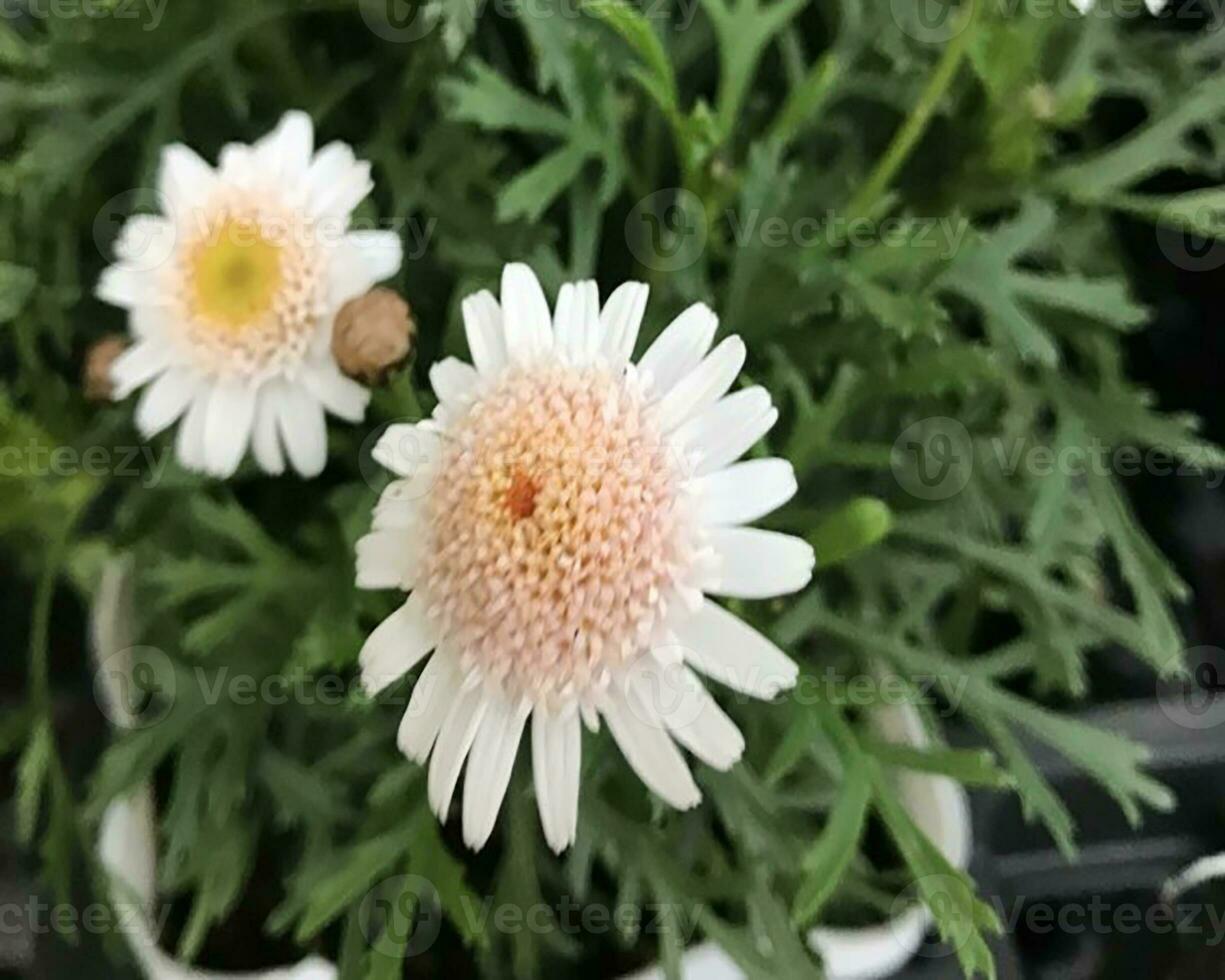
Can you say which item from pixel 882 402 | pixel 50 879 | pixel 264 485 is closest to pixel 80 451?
pixel 264 485

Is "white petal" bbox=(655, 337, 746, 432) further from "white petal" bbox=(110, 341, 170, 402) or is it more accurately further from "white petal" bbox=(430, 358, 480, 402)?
"white petal" bbox=(110, 341, 170, 402)

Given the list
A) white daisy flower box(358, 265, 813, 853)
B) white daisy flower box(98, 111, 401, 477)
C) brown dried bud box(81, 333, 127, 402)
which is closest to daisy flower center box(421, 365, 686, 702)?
white daisy flower box(358, 265, 813, 853)

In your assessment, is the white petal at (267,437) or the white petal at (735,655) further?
the white petal at (267,437)

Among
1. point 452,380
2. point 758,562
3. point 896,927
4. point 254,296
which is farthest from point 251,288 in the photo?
point 896,927

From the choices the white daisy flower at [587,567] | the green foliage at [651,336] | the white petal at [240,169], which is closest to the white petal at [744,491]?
the white daisy flower at [587,567]

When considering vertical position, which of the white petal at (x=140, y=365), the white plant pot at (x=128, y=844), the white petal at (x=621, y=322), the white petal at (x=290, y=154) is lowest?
the white plant pot at (x=128, y=844)

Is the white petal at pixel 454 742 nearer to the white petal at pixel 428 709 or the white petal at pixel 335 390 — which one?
the white petal at pixel 428 709
